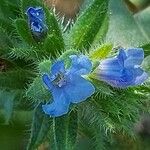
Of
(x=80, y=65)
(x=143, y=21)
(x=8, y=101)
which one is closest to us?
(x=80, y=65)

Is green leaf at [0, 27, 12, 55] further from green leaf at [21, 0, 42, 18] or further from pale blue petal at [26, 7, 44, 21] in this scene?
pale blue petal at [26, 7, 44, 21]

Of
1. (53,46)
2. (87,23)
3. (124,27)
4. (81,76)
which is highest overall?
(124,27)

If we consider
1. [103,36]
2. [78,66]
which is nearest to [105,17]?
[103,36]

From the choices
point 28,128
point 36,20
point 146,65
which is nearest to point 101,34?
point 146,65

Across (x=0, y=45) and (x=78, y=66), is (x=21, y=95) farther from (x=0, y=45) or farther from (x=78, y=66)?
(x=78, y=66)

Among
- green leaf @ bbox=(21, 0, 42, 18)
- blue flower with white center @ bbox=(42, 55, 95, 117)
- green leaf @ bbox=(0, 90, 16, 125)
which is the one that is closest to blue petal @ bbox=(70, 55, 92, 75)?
blue flower with white center @ bbox=(42, 55, 95, 117)

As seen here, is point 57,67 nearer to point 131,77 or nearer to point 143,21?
point 131,77
